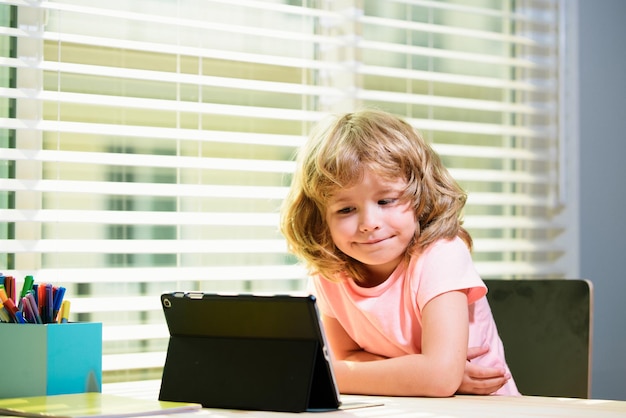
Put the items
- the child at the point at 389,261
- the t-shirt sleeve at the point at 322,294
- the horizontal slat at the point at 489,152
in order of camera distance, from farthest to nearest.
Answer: the horizontal slat at the point at 489,152 < the t-shirt sleeve at the point at 322,294 < the child at the point at 389,261

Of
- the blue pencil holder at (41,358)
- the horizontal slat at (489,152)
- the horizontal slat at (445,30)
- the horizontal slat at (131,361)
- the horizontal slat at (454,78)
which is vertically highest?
the horizontal slat at (445,30)

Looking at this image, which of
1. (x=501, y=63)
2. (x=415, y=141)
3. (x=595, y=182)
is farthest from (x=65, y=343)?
(x=595, y=182)

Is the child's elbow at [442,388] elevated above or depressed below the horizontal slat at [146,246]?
below

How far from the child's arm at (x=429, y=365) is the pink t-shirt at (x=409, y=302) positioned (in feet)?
0.10

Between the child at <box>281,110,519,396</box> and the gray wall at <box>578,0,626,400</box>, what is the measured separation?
0.99 m

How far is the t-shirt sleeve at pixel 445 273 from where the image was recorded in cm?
138

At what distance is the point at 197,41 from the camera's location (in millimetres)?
1911

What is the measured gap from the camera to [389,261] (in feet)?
4.86

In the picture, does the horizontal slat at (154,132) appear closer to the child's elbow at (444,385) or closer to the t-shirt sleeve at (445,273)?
the t-shirt sleeve at (445,273)

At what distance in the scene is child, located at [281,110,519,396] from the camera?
1323 mm

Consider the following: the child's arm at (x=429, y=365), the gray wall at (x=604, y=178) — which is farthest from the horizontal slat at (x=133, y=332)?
the gray wall at (x=604, y=178)

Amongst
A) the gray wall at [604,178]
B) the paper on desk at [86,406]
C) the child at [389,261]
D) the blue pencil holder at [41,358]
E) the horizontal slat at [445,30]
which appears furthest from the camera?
the gray wall at [604,178]

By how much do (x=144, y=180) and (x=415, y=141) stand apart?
24.8 inches

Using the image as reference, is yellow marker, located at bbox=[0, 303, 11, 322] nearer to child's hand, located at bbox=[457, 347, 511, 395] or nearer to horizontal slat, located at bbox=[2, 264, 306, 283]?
horizontal slat, located at bbox=[2, 264, 306, 283]
